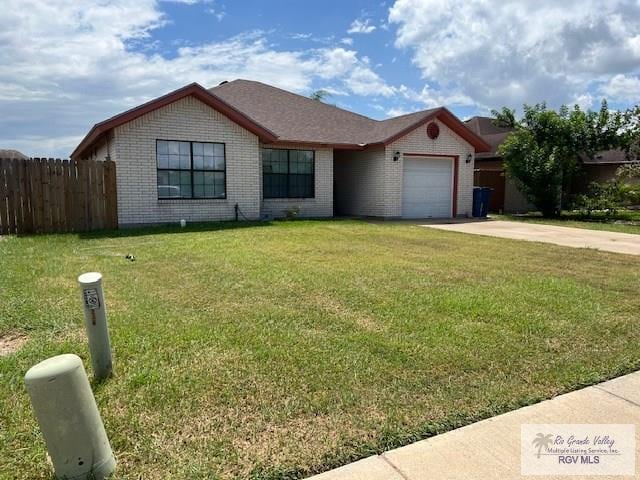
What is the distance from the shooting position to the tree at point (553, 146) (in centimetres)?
1903

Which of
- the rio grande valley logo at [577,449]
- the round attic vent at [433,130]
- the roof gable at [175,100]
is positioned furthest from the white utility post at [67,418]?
the round attic vent at [433,130]

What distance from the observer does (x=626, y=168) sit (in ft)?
64.3

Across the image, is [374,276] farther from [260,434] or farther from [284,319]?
[260,434]

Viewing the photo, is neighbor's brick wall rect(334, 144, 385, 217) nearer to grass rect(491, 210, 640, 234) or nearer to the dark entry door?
grass rect(491, 210, 640, 234)

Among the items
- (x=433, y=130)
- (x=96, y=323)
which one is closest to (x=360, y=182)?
(x=433, y=130)

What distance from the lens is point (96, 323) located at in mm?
3391

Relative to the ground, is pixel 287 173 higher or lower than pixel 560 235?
higher

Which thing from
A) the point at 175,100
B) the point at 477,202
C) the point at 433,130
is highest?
the point at 175,100

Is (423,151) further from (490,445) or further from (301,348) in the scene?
(490,445)

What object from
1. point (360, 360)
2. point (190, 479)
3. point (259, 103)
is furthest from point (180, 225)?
point (190, 479)

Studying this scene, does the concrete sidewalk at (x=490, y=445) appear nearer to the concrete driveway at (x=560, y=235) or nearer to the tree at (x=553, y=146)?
the concrete driveway at (x=560, y=235)

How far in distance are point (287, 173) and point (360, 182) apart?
10.8ft

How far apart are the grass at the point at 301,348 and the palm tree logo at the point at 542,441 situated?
1.05 ft

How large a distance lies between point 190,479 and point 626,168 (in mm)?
22323
